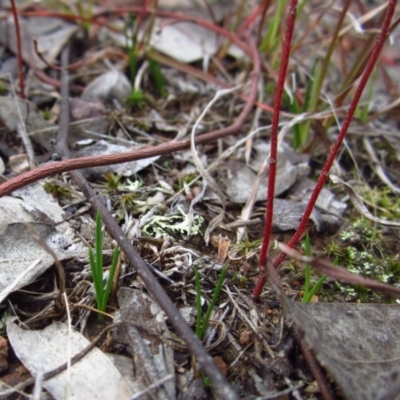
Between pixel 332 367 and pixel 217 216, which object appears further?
Answer: pixel 217 216

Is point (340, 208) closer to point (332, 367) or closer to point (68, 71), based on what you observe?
point (332, 367)

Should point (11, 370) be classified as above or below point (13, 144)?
below

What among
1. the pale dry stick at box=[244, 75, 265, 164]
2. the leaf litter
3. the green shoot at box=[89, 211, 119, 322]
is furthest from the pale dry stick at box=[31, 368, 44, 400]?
the pale dry stick at box=[244, 75, 265, 164]

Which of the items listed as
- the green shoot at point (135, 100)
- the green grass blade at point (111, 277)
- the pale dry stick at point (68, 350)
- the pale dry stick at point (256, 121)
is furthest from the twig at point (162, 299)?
the pale dry stick at point (256, 121)

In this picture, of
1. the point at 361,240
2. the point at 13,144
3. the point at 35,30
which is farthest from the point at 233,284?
the point at 35,30

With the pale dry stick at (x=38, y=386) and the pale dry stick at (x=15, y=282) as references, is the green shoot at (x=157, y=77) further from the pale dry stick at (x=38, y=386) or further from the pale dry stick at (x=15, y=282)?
the pale dry stick at (x=38, y=386)

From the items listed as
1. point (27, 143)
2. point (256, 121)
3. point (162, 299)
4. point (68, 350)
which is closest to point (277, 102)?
point (162, 299)
